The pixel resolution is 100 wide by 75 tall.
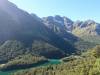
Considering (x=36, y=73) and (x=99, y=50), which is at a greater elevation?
(x=99, y=50)

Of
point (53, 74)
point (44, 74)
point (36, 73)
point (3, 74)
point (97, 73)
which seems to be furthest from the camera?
point (3, 74)

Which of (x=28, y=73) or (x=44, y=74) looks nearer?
(x=44, y=74)

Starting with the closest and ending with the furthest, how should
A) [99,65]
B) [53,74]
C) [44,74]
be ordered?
[99,65], [53,74], [44,74]

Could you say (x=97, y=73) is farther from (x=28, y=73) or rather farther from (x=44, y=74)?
(x=28, y=73)

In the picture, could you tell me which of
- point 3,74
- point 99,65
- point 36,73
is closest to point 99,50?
point 36,73

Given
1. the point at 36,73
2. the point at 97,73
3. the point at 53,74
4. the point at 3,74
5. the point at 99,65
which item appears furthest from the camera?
the point at 3,74

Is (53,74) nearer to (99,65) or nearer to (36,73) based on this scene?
(36,73)

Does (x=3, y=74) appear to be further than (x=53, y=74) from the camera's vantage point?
Yes

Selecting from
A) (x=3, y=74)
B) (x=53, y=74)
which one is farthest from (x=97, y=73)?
(x=3, y=74)

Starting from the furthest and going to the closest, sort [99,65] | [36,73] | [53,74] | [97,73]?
[36,73] < [53,74] < [99,65] < [97,73]
